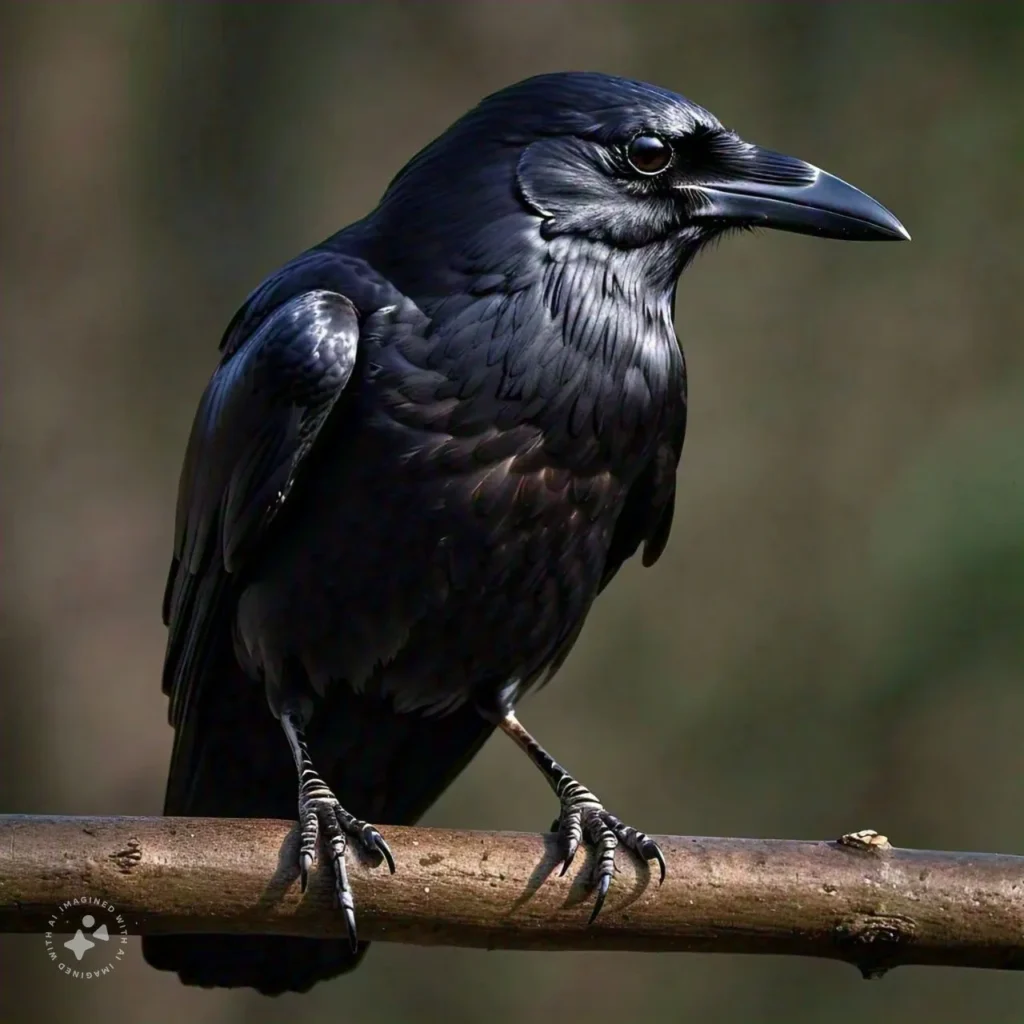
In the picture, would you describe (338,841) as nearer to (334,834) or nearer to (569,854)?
(334,834)

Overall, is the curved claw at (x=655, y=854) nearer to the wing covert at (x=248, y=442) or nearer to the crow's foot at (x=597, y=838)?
the crow's foot at (x=597, y=838)

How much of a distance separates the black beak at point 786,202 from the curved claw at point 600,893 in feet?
4.45

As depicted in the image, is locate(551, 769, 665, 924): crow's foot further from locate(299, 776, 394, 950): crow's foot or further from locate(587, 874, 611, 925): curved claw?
locate(299, 776, 394, 950): crow's foot

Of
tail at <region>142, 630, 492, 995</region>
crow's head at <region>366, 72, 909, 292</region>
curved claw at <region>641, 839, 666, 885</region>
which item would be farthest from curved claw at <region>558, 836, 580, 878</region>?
crow's head at <region>366, 72, 909, 292</region>

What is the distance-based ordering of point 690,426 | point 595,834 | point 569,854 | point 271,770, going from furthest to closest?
point 690,426
point 271,770
point 595,834
point 569,854

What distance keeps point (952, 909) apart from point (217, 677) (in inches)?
64.9

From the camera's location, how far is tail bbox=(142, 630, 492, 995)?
3691mm

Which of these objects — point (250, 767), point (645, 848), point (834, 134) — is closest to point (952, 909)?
point (645, 848)

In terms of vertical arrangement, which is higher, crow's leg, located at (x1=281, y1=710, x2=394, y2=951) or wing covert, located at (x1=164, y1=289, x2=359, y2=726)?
wing covert, located at (x1=164, y1=289, x2=359, y2=726)

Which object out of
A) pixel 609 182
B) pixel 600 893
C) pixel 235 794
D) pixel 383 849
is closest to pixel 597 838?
pixel 600 893

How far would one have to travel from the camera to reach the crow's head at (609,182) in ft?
11.1

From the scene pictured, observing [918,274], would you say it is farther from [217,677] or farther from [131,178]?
[217,677]

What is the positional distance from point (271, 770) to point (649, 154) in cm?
157

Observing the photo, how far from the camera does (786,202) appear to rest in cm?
348
